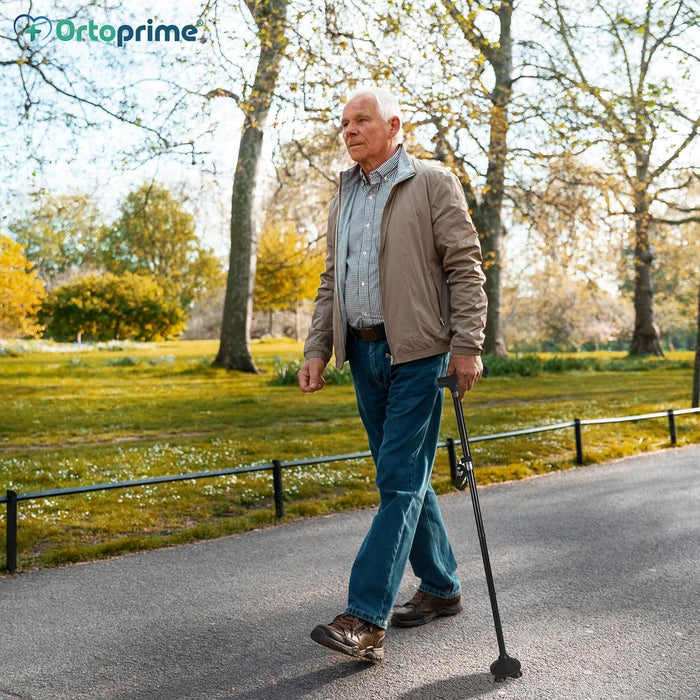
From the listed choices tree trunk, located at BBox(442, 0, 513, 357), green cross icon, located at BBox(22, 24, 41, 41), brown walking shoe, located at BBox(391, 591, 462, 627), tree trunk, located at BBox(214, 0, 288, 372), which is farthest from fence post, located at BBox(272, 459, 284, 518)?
tree trunk, located at BBox(214, 0, 288, 372)

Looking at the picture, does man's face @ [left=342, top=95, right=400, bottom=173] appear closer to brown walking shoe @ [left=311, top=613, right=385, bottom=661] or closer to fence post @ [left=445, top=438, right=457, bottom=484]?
brown walking shoe @ [left=311, top=613, right=385, bottom=661]

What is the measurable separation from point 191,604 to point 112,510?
8.72 feet

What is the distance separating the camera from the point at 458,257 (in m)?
3.49

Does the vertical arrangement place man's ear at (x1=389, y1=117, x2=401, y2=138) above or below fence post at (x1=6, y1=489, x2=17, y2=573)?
above

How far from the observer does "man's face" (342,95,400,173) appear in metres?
3.56

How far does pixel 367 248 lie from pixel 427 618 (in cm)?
169

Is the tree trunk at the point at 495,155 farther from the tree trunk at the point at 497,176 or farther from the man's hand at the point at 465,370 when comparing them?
the man's hand at the point at 465,370

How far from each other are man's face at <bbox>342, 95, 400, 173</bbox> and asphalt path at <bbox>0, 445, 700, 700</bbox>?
2098 millimetres

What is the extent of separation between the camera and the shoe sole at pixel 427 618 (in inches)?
147

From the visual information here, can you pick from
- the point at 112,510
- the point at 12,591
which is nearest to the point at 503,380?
the point at 112,510

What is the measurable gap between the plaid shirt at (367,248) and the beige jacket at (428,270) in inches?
2.4

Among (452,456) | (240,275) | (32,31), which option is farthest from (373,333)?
(240,275)

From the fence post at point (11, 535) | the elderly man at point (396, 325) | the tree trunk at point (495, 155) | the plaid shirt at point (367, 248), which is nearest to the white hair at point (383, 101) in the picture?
the elderly man at point (396, 325)

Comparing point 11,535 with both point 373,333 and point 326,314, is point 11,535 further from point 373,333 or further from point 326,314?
point 373,333
